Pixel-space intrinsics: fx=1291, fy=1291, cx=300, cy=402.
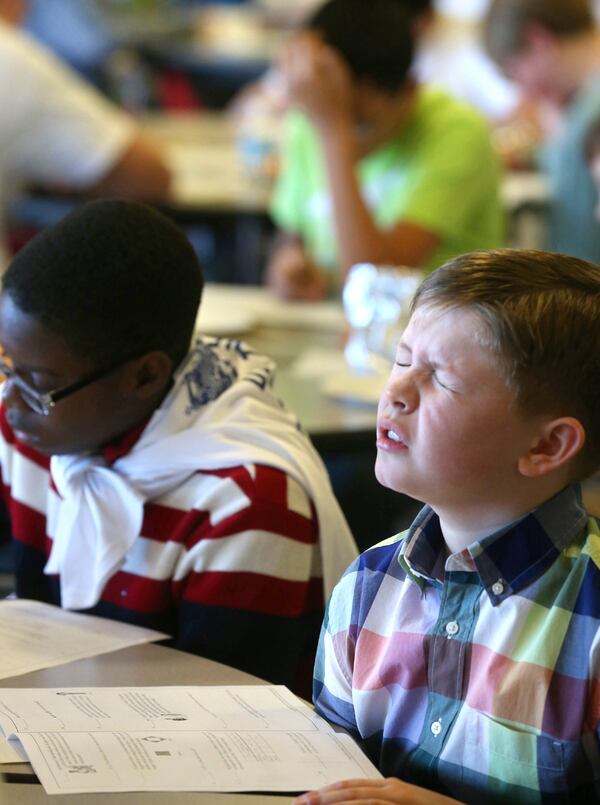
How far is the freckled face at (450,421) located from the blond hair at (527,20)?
2765 mm

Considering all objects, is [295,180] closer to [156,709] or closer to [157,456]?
[157,456]

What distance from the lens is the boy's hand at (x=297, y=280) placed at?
2.69m

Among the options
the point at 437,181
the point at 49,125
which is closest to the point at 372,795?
the point at 437,181

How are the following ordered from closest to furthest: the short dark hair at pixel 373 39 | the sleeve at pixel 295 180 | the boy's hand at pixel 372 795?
the boy's hand at pixel 372 795 → the short dark hair at pixel 373 39 → the sleeve at pixel 295 180

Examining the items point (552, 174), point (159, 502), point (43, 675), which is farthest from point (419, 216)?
point (43, 675)

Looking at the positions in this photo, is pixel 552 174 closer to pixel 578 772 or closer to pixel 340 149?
pixel 340 149

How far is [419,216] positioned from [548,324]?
1729 millimetres

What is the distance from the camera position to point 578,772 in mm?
1024

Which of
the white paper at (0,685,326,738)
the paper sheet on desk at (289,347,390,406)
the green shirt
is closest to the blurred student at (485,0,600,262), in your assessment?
the green shirt

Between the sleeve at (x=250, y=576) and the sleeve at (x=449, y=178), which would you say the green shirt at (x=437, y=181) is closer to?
the sleeve at (x=449, y=178)

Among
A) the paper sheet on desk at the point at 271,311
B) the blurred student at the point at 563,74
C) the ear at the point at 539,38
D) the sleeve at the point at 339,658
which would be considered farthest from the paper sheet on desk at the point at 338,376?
the ear at the point at 539,38

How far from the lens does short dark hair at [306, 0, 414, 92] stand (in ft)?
8.73

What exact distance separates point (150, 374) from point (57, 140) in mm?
1988

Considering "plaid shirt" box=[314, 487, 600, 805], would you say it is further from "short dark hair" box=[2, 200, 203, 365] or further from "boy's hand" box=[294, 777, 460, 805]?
"short dark hair" box=[2, 200, 203, 365]
